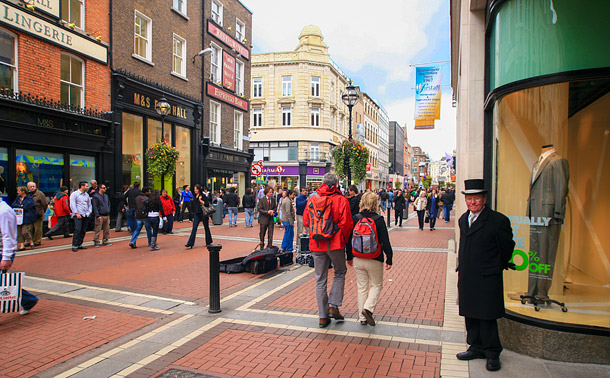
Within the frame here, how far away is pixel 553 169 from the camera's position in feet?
14.8

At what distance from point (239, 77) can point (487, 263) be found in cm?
2576

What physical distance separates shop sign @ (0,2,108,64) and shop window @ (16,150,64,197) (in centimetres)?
389

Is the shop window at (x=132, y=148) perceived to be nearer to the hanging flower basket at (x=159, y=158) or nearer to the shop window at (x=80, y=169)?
the hanging flower basket at (x=159, y=158)

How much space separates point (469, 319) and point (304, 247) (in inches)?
227

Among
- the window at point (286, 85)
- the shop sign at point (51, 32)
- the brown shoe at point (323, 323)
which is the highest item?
the window at point (286, 85)

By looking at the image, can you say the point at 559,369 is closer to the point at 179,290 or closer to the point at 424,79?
the point at 179,290

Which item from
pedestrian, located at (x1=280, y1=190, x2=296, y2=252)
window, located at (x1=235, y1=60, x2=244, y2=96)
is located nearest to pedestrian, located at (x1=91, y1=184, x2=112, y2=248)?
pedestrian, located at (x1=280, y1=190, x2=296, y2=252)

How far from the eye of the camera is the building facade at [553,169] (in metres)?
4.12

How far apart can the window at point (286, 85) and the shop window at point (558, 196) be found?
4346 centimetres

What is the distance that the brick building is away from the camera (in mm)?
12078

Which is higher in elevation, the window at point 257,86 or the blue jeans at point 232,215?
the window at point 257,86

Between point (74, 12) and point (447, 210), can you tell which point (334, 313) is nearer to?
point (74, 12)

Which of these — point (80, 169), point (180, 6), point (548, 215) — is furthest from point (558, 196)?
point (180, 6)

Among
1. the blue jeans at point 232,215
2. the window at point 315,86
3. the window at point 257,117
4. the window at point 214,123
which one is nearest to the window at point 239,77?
the window at point 214,123
